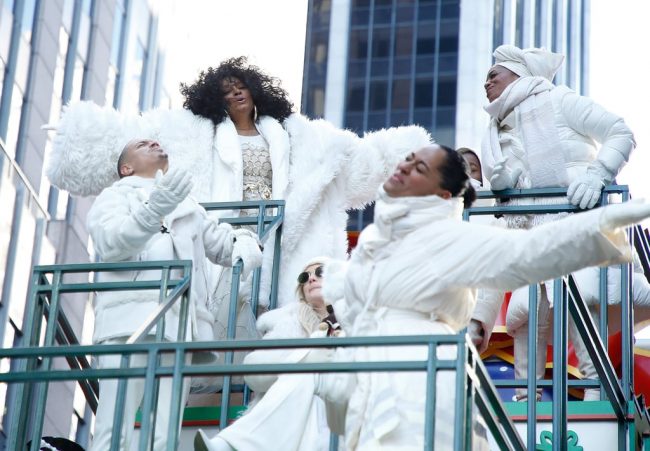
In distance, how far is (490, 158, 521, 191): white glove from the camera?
973 centimetres

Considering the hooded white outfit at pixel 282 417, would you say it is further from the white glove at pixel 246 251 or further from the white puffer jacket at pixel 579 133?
the white puffer jacket at pixel 579 133

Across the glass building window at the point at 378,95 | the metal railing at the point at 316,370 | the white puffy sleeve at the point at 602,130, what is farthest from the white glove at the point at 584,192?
the glass building window at the point at 378,95

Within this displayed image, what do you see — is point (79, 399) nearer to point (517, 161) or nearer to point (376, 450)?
point (517, 161)

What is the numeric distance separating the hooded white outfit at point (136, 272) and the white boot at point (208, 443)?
1.18 feet

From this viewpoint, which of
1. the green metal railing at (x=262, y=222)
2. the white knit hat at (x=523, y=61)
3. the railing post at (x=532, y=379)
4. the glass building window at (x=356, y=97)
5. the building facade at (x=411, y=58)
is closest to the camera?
the railing post at (x=532, y=379)

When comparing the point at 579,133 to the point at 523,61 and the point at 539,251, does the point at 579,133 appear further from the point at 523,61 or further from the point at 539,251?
the point at 539,251

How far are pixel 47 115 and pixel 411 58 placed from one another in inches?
1206

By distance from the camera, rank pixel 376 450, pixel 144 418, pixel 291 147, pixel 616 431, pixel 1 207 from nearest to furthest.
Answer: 1. pixel 376 450
2. pixel 144 418
3. pixel 616 431
4. pixel 291 147
5. pixel 1 207

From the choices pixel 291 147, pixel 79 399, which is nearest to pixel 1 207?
pixel 79 399

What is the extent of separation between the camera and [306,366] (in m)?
5.98

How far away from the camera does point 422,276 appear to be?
6156mm

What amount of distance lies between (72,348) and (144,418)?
1.46ft

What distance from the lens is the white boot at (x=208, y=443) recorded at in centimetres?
711

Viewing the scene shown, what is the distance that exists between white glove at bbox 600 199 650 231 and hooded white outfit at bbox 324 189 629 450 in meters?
0.03
